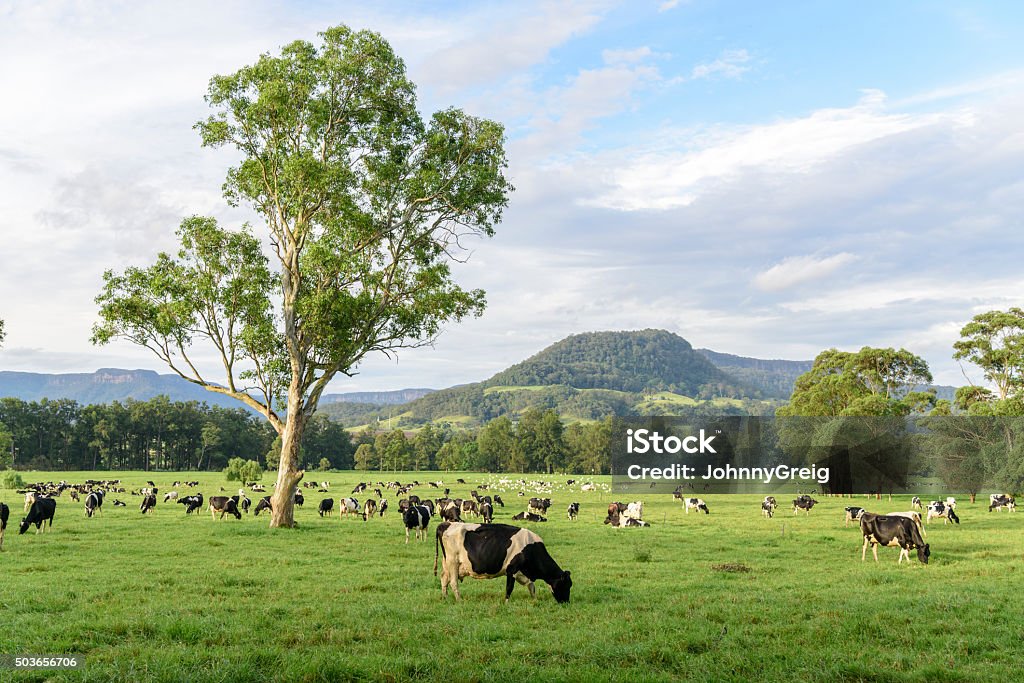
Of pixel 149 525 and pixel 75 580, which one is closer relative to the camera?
pixel 75 580

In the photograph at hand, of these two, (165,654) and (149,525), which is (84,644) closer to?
(165,654)

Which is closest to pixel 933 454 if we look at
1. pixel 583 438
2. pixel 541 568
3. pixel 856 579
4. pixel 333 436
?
pixel 856 579

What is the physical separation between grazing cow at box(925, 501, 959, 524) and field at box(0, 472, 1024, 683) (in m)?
12.8

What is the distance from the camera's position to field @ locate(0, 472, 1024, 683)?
9.82 m

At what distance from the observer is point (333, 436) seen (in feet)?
479

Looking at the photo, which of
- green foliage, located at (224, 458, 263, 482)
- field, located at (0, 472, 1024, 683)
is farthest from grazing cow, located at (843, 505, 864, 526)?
green foliage, located at (224, 458, 263, 482)

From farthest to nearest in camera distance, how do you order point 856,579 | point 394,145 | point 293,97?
point 394,145
point 293,97
point 856,579

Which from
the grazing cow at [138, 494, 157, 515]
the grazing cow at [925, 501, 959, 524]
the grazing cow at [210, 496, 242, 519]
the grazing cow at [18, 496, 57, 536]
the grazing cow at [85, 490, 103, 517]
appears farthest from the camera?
the grazing cow at [138, 494, 157, 515]

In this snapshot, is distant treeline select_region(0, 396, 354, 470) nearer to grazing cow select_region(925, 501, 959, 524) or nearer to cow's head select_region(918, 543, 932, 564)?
grazing cow select_region(925, 501, 959, 524)

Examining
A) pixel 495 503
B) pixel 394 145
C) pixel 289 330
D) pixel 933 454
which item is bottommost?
pixel 495 503

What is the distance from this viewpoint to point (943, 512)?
129 ft

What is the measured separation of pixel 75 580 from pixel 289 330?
14670 mm

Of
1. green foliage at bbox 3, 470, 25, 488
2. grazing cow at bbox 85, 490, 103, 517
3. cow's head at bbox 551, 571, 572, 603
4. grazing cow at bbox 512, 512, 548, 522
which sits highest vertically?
cow's head at bbox 551, 571, 572, 603

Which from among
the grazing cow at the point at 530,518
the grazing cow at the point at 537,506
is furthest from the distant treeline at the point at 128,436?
the grazing cow at the point at 530,518
